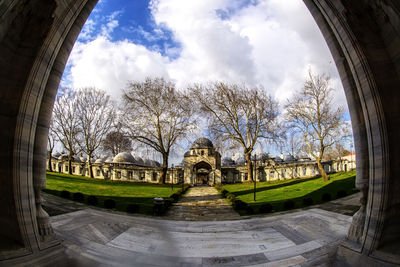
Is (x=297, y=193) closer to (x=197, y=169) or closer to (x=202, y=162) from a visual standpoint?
(x=202, y=162)

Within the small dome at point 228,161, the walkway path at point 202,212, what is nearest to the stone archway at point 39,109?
the walkway path at point 202,212

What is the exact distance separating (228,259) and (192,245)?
1301mm

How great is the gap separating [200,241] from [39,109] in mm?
5577

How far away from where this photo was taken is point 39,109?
3990mm

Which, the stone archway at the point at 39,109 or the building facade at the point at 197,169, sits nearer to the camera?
the stone archway at the point at 39,109

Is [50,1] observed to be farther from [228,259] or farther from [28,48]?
[228,259]

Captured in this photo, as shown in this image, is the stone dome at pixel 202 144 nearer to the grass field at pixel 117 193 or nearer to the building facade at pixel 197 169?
the building facade at pixel 197 169

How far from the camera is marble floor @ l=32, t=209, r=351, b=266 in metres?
4.30

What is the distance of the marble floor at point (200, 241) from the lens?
4.30 metres

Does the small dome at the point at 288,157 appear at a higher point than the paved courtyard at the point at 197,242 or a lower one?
lower

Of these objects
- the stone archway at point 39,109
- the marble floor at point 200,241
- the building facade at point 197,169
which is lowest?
the building facade at point 197,169

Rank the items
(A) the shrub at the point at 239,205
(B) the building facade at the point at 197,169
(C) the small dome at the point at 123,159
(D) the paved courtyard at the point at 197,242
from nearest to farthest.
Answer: (D) the paved courtyard at the point at 197,242 → (A) the shrub at the point at 239,205 → (B) the building facade at the point at 197,169 → (C) the small dome at the point at 123,159

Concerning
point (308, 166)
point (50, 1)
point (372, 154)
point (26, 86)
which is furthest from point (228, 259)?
point (308, 166)

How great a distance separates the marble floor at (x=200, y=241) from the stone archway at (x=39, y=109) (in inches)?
35.1
